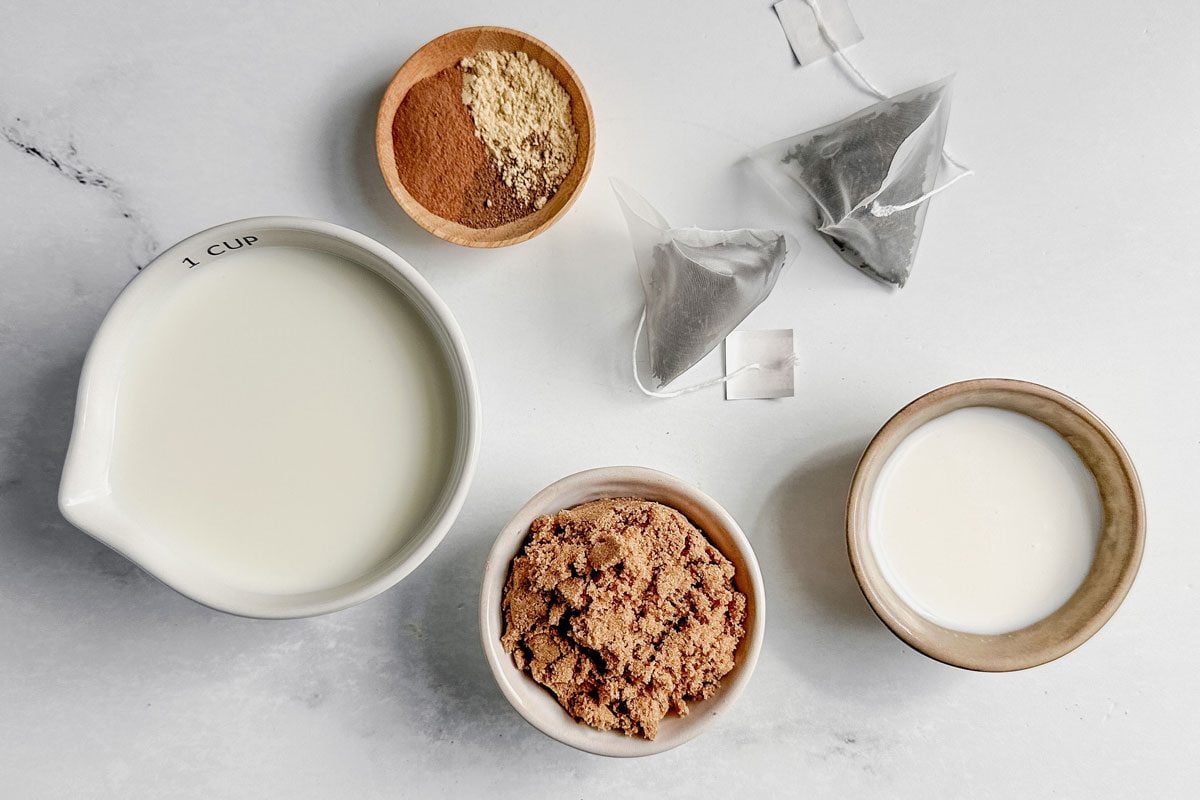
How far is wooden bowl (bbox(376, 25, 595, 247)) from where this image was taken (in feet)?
3.52

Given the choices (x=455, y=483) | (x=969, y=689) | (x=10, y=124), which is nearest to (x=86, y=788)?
(x=455, y=483)

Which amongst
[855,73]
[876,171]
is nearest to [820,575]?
[876,171]

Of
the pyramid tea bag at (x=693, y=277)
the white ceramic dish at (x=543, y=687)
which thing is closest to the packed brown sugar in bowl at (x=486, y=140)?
the pyramid tea bag at (x=693, y=277)

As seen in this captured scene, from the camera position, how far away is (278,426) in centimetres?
94

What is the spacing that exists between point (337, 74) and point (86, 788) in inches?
38.9

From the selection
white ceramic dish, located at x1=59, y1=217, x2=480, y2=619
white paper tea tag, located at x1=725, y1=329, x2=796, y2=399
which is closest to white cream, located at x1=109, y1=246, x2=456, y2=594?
white ceramic dish, located at x1=59, y1=217, x2=480, y2=619

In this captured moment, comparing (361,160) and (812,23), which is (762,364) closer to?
(812,23)

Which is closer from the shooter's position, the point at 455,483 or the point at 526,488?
the point at 455,483

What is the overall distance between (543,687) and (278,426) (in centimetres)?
43

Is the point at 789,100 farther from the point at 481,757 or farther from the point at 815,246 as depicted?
the point at 481,757

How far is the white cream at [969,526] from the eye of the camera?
110 centimetres

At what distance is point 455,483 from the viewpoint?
3.04ft

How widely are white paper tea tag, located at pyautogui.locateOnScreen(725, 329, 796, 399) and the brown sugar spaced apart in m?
0.23

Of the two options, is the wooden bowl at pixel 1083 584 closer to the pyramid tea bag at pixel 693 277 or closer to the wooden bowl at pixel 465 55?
the pyramid tea bag at pixel 693 277
